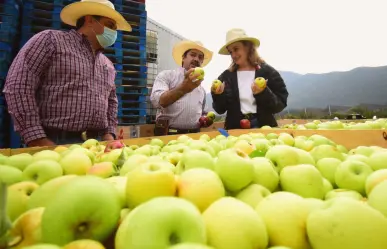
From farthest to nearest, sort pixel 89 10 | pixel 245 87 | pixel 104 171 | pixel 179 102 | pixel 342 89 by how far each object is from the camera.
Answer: pixel 342 89 → pixel 179 102 → pixel 245 87 → pixel 89 10 → pixel 104 171

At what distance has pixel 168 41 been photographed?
8469mm

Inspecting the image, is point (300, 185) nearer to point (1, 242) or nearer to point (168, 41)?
point (1, 242)

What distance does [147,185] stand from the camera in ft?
2.28

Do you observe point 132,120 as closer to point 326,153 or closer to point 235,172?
point 326,153

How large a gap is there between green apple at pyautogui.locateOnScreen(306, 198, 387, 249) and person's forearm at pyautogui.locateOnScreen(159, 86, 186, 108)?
2782 millimetres

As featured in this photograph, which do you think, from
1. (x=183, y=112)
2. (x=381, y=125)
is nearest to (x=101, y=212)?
(x=381, y=125)

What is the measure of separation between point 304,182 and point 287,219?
0.29 meters

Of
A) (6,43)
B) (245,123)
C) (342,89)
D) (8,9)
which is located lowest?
(245,123)

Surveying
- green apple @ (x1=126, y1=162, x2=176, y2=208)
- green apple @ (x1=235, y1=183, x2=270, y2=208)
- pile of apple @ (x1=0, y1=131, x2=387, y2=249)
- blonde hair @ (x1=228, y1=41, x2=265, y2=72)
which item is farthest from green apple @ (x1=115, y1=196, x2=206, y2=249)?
blonde hair @ (x1=228, y1=41, x2=265, y2=72)

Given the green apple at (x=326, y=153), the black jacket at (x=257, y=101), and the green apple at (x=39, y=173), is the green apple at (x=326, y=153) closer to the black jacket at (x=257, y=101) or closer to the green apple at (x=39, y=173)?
the green apple at (x=39, y=173)

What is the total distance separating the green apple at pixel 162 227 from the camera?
473 mm

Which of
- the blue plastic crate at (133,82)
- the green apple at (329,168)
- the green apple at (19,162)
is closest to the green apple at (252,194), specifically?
the green apple at (329,168)

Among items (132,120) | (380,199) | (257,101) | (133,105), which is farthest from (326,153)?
(133,105)

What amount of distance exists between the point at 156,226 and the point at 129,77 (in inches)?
178
